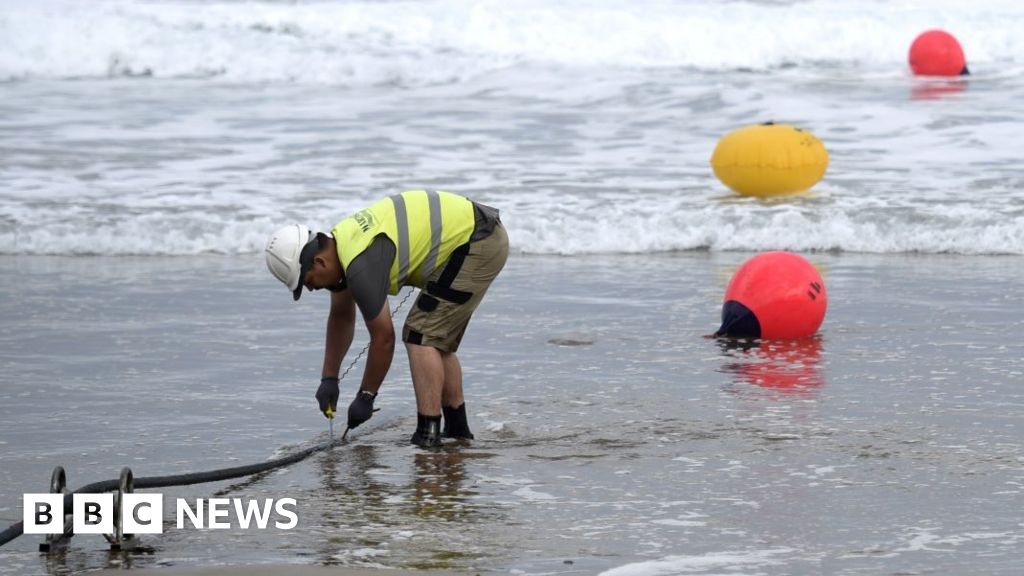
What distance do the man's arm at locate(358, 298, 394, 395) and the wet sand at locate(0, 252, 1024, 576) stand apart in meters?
0.34

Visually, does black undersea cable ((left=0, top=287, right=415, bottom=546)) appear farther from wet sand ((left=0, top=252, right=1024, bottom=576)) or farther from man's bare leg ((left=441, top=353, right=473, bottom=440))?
man's bare leg ((left=441, top=353, right=473, bottom=440))

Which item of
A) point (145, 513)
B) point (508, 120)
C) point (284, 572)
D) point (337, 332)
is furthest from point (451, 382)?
→ point (508, 120)

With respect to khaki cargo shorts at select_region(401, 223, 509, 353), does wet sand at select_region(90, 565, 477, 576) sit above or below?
below

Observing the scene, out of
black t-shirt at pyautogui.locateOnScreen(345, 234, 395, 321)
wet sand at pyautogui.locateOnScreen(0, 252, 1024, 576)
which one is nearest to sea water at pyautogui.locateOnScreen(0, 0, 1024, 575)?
wet sand at pyautogui.locateOnScreen(0, 252, 1024, 576)

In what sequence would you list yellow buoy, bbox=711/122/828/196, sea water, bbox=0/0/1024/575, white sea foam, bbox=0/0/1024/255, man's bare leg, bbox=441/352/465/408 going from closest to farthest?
sea water, bbox=0/0/1024/575, man's bare leg, bbox=441/352/465/408, white sea foam, bbox=0/0/1024/255, yellow buoy, bbox=711/122/828/196

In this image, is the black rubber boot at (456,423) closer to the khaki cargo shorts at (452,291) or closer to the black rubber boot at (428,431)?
the black rubber boot at (428,431)

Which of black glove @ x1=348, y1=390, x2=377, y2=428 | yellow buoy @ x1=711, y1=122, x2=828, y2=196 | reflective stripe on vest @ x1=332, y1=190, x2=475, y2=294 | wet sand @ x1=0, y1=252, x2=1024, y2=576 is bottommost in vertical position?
wet sand @ x1=0, y1=252, x2=1024, y2=576

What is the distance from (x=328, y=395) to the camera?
21.4 feet

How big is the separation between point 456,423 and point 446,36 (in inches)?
942

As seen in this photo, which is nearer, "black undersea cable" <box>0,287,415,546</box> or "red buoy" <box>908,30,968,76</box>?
"black undersea cable" <box>0,287,415,546</box>

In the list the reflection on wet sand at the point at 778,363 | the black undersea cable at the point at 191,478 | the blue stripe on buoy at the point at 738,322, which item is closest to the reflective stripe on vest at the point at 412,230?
the black undersea cable at the point at 191,478

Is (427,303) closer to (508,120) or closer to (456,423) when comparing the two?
(456,423)

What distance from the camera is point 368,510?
5.66 metres

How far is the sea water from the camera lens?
18.0 ft
